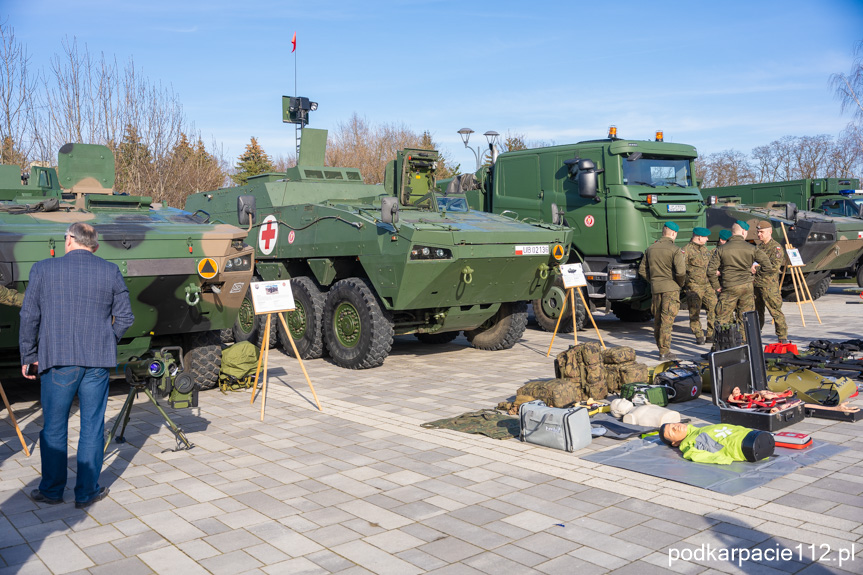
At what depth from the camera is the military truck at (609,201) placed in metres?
11.7

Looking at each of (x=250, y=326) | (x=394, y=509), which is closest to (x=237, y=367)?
(x=250, y=326)

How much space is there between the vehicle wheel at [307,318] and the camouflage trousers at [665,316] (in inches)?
171

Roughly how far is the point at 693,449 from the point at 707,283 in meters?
6.10

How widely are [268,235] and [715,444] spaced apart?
7.41m

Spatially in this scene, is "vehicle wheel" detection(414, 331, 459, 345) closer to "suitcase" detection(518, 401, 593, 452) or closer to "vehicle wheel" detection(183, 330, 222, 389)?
"vehicle wheel" detection(183, 330, 222, 389)

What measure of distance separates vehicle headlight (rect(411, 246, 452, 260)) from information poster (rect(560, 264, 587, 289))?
1914 millimetres

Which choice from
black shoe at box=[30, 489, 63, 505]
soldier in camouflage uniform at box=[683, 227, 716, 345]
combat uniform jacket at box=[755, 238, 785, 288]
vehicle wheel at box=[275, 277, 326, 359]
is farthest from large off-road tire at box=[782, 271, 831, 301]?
black shoe at box=[30, 489, 63, 505]

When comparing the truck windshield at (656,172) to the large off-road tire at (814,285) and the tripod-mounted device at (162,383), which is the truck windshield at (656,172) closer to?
the large off-road tire at (814,285)

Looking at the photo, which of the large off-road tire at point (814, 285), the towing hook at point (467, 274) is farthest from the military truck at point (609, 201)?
the large off-road tire at point (814, 285)

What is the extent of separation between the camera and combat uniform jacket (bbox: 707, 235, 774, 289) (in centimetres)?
984

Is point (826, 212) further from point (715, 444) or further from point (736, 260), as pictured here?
point (715, 444)

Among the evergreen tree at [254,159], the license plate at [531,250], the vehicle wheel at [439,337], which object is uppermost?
the evergreen tree at [254,159]

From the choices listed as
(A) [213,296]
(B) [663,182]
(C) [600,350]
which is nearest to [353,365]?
(A) [213,296]

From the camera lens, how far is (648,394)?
285 inches
